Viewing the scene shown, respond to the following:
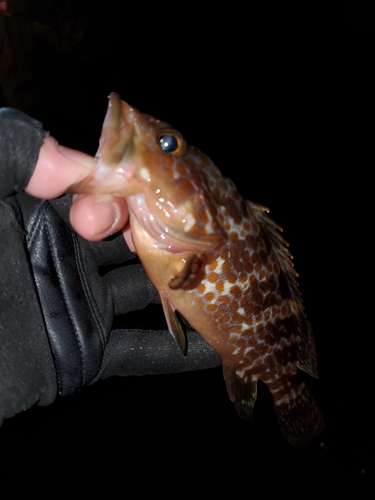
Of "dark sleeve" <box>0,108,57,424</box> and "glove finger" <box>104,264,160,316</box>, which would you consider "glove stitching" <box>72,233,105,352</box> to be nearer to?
"glove finger" <box>104,264,160,316</box>

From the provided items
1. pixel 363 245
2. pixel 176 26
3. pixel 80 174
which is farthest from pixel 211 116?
pixel 80 174

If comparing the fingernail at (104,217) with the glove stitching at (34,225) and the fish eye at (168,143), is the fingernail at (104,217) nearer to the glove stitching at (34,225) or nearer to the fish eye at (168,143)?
the fish eye at (168,143)

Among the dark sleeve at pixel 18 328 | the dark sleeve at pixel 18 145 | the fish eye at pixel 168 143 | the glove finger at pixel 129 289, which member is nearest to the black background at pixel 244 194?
the glove finger at pixel 129 289

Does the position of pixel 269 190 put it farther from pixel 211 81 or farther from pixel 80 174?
pixel 80 174

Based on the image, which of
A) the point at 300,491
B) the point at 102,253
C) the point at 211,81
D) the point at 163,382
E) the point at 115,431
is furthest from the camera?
the point at 211,81

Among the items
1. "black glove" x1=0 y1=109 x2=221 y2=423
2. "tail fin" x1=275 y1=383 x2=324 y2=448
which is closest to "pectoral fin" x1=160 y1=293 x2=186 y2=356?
"black glove" x1=0 y1=109 x2=221 y2=423

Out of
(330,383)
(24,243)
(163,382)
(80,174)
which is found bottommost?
(163,382)

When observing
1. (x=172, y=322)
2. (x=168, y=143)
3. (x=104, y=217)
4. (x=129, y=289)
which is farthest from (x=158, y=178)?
(x=129, y=289)
